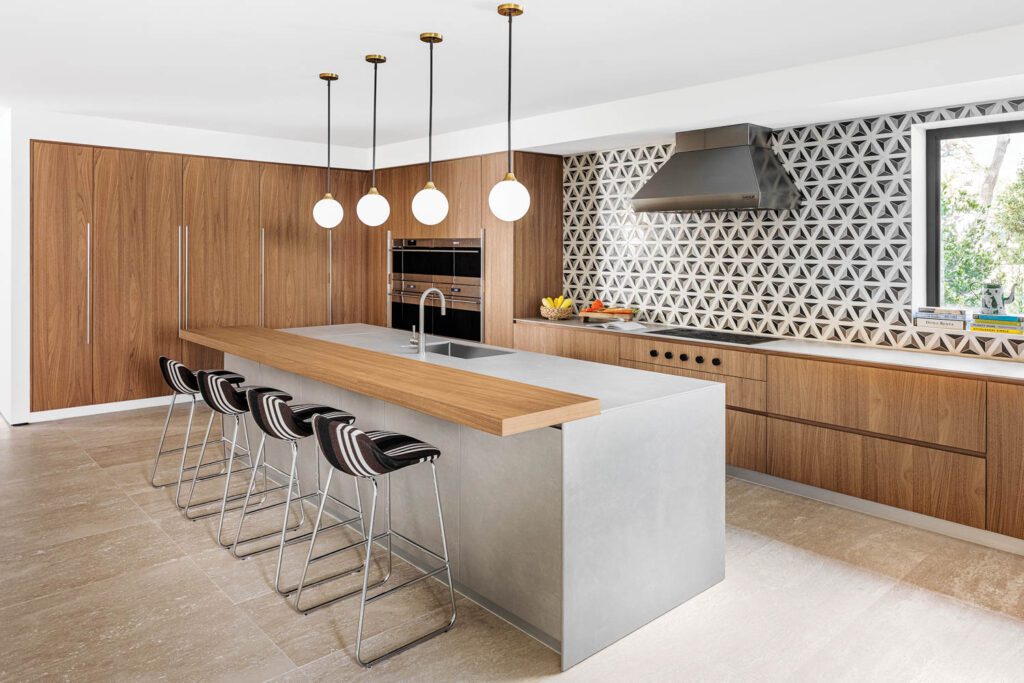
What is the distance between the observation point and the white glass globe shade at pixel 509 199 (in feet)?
11.0

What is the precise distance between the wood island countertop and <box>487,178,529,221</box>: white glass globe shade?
2.61 ft

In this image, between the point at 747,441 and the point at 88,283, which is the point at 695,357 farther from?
the point at 88,283

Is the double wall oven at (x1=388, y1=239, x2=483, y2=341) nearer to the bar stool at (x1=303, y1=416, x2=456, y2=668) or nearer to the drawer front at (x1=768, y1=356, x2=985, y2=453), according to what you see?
the drawer front at (x1=768, y1=356, x2=985, y2=453)

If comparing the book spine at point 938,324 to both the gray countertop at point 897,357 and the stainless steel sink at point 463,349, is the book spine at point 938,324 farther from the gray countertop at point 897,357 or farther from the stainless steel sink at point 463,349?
the stainless steel sink at point 463,349

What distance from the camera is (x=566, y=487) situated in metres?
2.49

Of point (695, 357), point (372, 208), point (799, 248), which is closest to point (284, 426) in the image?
point (372, 208)

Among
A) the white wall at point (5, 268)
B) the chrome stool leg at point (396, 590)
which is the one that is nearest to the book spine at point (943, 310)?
the chrome stool leg at point (396, 590)

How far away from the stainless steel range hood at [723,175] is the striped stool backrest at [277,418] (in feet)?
9.82

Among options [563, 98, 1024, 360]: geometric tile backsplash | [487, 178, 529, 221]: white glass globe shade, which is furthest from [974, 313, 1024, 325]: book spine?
[487, 178, 529, 221]: white glass globe shade

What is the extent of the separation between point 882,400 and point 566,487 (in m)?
2.22

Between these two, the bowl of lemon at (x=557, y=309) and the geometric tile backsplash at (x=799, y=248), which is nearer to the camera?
the geometric tile backsplash at (x=799, y=248)

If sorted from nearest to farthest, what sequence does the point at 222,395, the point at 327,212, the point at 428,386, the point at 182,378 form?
1. the point at 428,386
2. the point at 222,395
3. the point at 182,378
4. the point at 327,212

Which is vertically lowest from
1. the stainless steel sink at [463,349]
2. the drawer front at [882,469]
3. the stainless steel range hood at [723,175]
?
the drawer front at [882,469]

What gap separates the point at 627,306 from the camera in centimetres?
596
